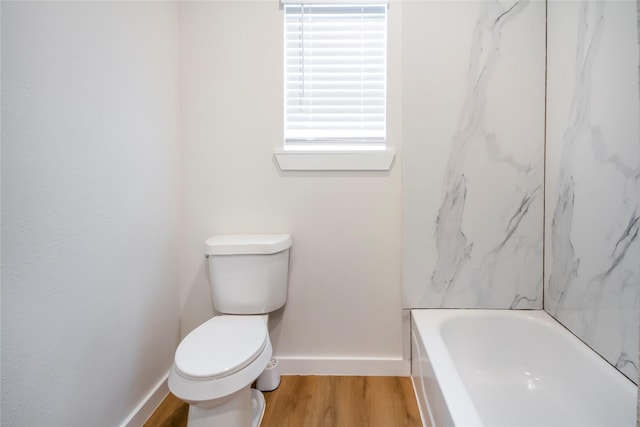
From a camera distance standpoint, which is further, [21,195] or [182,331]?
[182,331]

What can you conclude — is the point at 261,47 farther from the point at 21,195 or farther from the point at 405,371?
the point at 405,371

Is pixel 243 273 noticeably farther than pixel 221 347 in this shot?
Yes

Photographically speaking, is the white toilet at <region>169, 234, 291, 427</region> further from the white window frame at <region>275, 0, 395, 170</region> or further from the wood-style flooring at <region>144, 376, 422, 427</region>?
the white window frame at <region>275, 0, 395, 170</region>

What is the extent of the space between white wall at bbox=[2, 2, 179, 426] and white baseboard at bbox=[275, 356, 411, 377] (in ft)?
2.12

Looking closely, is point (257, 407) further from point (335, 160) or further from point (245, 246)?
point (335, 160)

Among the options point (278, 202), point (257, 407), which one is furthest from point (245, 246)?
point (257, 407)

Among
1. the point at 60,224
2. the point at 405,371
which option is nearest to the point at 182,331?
the point at 60,224

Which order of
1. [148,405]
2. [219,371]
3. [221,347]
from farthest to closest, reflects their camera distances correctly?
1. [148,405]
2. [221,347]
3. [219,371]

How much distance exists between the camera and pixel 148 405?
1307 mm

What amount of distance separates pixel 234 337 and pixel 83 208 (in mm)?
702

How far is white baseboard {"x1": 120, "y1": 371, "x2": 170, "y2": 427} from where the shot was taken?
1.21 metres

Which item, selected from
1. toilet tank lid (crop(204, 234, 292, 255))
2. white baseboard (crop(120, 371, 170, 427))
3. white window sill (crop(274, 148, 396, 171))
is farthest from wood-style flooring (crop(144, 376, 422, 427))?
white window sill (crop(274, 148, 396, 171))

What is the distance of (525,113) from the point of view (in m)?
1.45

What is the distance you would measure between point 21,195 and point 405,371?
1739mm
